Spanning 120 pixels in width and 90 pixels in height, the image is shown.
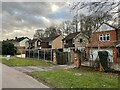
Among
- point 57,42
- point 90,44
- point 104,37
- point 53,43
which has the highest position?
point 57,42

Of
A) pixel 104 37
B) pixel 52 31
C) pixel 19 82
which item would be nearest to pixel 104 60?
pixel 19 82

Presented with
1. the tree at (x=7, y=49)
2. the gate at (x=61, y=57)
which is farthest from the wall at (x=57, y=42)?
the gate at (x=61, y=57)

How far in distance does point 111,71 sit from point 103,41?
26204mm

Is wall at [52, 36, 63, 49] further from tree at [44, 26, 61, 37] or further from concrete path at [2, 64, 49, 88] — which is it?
concrete path at [2, 64, 49, 88]

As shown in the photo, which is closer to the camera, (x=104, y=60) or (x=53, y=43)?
(x=104, y=60)

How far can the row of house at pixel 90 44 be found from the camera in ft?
105

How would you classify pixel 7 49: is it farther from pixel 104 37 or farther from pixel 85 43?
pixel 104 37

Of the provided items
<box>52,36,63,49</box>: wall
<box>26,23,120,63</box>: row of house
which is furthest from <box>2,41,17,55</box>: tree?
<box>52,36,63,49</box>: wall

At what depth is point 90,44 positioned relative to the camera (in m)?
47.6

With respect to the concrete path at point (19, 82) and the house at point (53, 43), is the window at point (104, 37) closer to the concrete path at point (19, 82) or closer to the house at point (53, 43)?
the concrete path at point (19, 82)

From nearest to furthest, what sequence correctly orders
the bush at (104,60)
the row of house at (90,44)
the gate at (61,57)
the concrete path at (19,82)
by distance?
the concrete path at (19,82) < the bush at (104,60) < the row of house at (90,44) < the gate at (61,57)

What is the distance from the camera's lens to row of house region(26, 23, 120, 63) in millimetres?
31925

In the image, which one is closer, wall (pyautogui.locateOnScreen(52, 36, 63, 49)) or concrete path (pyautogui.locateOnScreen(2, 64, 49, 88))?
concrete path (pyautogui.locateOnScreen(2, 64, 49, 88))

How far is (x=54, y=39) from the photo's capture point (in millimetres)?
83438
